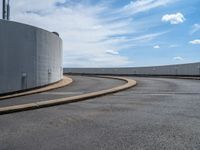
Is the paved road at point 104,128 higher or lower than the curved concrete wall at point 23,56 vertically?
lower

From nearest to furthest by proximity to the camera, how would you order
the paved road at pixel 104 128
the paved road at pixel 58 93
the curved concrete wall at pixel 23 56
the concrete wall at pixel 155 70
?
the paved road at pixel 104 128, the paved road at pixel 58 93, the curved concrete wall at pixel 23 56, the concrete wall at pixel 155 70

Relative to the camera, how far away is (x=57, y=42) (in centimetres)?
2597

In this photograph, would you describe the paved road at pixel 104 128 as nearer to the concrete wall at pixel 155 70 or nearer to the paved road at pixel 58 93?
the paved road at pixel 58 93

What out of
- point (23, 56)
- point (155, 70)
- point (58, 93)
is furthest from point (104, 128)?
point (155, 70)

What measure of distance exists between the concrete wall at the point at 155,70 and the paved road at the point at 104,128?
1144 inches

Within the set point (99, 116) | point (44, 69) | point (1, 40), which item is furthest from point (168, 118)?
point (44, 69)

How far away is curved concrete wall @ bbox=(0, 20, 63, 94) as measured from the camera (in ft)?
60.1

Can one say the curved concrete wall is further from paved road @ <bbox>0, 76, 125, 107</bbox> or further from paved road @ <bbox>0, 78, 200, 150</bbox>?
paved road @ <bbox>0, 78, 200, 150</bbox>

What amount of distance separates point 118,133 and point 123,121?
1.38 meters

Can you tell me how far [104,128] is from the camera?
7746mm

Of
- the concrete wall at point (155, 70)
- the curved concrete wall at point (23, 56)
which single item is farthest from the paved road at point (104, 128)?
the concrete wall at point (155, 70)

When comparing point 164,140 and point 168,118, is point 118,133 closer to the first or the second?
point 164,140

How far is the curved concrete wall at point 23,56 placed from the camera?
18312 millimetres

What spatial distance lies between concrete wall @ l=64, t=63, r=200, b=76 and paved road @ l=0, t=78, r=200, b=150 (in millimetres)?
29056
